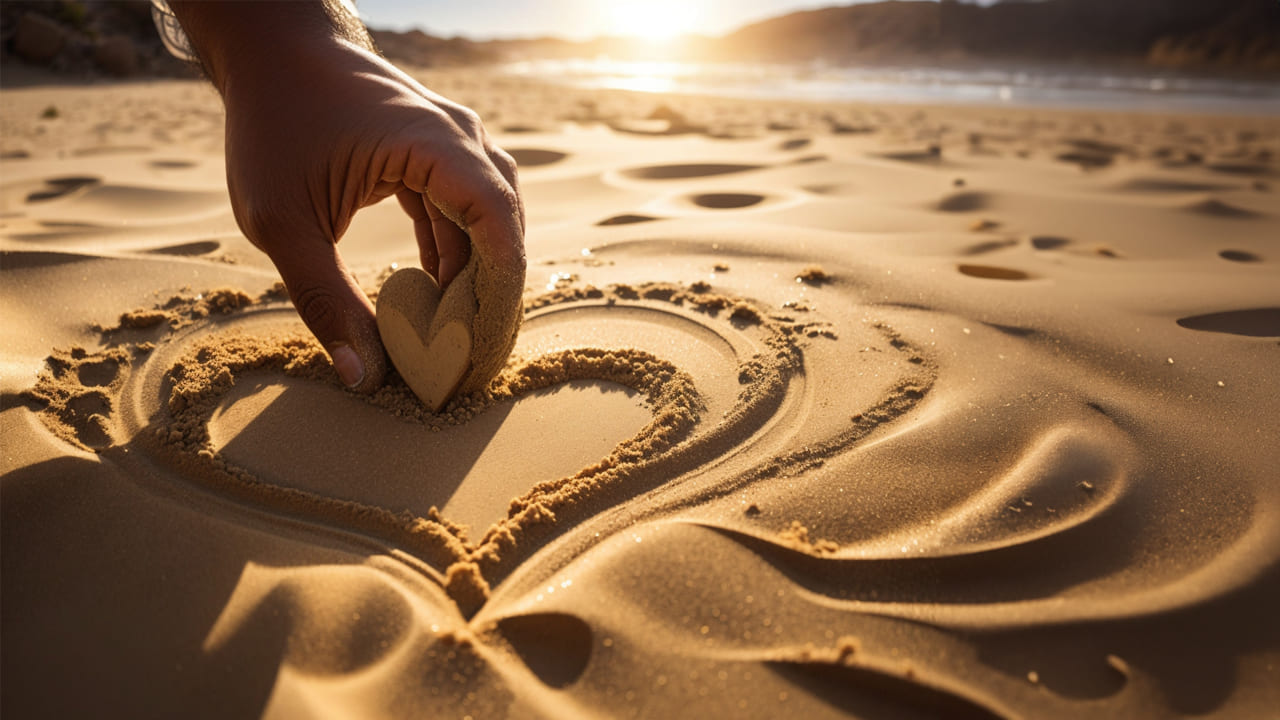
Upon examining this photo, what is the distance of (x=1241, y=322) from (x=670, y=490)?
1977 mm

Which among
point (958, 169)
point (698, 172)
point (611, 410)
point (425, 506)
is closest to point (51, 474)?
point (425, 506)

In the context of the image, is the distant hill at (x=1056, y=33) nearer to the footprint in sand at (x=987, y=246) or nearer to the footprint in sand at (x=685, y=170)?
the footprint in sand at (x=685, y=170)

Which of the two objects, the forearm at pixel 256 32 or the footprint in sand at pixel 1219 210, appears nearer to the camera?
the forearm at pixel 256 32

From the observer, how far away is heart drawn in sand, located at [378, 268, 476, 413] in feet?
5.56

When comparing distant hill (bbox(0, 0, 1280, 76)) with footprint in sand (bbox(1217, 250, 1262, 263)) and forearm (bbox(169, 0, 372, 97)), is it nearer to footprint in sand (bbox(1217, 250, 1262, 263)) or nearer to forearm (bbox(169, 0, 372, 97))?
forearm (bbox(169, 0, 372, 97))

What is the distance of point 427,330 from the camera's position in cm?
172

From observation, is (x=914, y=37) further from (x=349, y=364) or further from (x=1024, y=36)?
(x=349, y=364)

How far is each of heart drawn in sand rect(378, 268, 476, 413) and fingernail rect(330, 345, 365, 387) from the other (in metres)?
0.08

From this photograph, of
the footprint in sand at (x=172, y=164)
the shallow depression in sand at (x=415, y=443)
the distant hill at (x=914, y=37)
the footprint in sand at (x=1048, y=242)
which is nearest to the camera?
the shallow depression in sand at (x=415, y=443)

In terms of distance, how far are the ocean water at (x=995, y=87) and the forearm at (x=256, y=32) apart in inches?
434

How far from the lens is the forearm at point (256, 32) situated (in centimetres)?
161

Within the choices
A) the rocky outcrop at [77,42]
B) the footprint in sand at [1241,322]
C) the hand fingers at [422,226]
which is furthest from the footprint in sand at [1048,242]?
the rocky outcrop at [77,42]

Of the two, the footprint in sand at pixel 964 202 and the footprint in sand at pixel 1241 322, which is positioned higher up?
the footprint in sand at pixel 964 202

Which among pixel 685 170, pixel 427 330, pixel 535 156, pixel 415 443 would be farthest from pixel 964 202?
pixel 415 443
